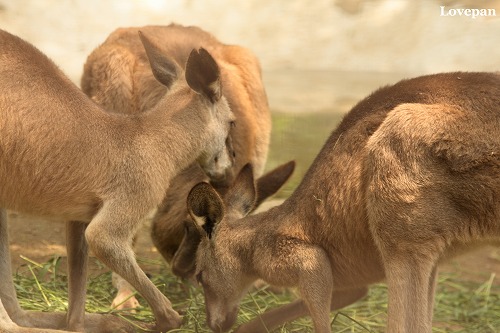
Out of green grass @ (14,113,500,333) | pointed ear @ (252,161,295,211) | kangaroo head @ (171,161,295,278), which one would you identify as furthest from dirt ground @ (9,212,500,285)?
pointed ear @ (252,161,295,211)

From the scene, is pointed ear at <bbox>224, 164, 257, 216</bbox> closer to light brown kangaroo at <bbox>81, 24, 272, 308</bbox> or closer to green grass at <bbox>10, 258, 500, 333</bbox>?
light brown kangaroo at <bbox>81, 24, 272, 308</bbox>

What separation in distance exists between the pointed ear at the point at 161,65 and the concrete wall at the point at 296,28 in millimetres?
3437

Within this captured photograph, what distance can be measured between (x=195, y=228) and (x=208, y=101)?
858mm

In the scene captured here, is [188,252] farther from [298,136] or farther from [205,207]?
[298,136]

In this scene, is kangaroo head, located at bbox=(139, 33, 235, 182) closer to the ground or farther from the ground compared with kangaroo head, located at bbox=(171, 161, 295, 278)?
farther from the ground

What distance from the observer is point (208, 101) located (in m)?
5.24

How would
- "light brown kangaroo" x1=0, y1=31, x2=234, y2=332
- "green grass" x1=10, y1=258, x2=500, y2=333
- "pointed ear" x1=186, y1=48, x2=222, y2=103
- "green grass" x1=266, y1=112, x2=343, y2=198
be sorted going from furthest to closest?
1. "green grass" x1=266, y1=112, x2=343, y2=198
2. "green grass" x1=10, y1=258, x2=500, y2=333
3. "pointed ear" x1=186, y1=48, x2=222, y2=103
4. "light brown kangaroo" x1=0, y1=31, x2=234, y2=332

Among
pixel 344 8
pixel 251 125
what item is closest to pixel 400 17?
pixel 344 8

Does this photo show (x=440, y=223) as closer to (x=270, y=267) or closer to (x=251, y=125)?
(x=270, y=267)

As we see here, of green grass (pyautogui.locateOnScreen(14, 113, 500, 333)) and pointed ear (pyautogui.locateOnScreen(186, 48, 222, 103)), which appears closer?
pointed ear (pyautogui.locateOnScreen(186, 48, 222, 103))

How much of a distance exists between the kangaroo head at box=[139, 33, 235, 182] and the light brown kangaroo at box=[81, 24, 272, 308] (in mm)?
200

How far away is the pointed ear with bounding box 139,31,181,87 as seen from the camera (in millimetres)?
5355

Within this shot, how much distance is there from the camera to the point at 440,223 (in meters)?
4.33

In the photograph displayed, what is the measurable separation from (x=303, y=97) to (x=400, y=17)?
124cm
